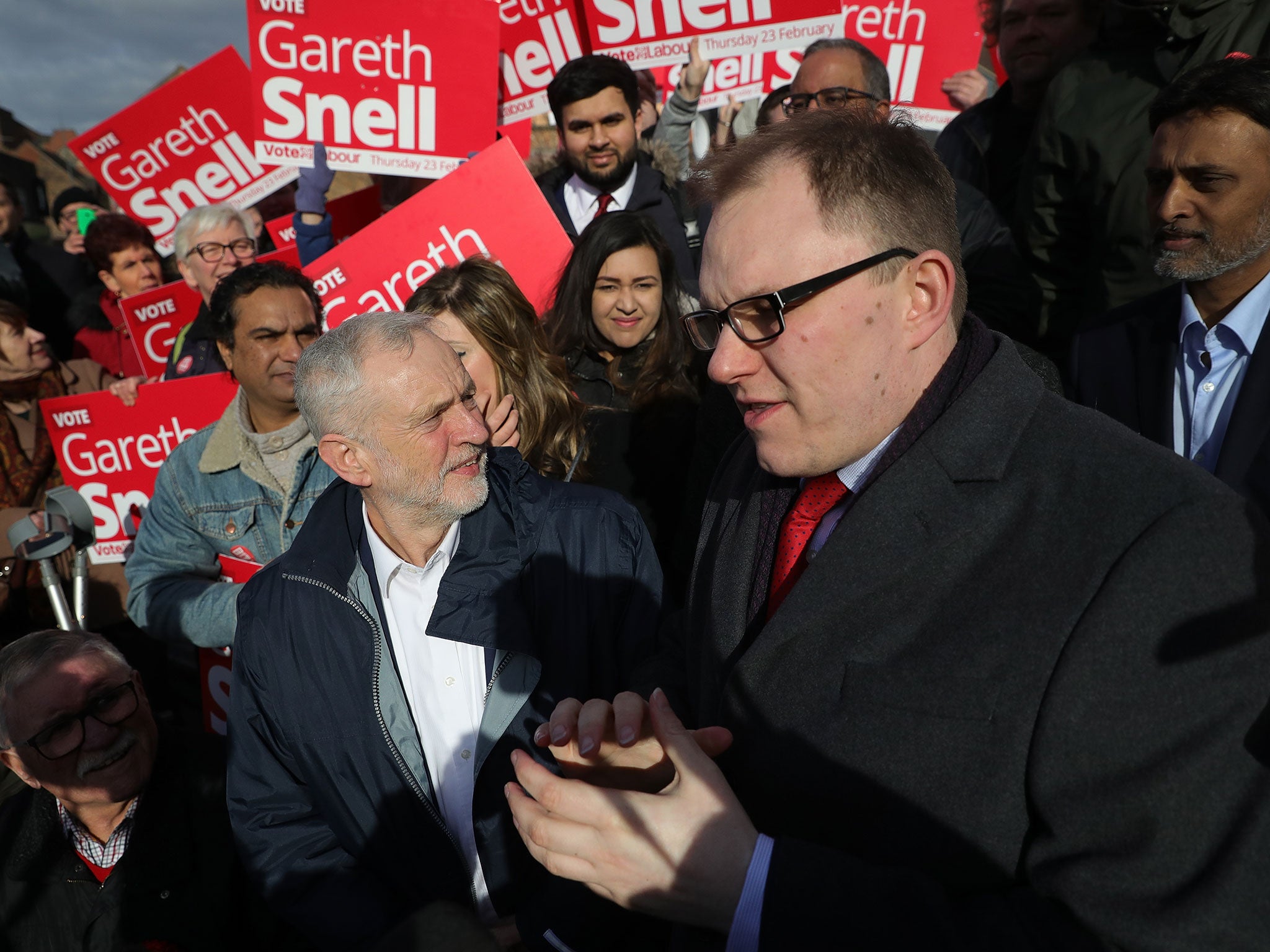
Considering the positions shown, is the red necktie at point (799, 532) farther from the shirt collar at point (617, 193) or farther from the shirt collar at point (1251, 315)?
the shirt collar at point (617, 193)

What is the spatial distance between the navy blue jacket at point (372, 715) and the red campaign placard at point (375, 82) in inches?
141

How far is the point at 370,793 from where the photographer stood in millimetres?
2408

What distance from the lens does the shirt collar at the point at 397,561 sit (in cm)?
259

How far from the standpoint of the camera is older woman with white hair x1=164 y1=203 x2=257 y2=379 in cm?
525

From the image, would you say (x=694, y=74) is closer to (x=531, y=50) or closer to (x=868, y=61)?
(x=531, y=50)

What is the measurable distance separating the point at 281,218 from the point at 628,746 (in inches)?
228

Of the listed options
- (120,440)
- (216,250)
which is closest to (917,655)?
(120,440)

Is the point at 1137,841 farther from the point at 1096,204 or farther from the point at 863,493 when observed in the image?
the point at 1096,204

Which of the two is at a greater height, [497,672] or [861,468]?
[861,468]

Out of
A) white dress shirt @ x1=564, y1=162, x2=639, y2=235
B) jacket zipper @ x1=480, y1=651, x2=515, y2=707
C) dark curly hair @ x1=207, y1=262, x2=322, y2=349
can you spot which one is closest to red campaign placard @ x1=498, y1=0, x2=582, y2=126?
white dress shirt @ x1=564, y1=162, x2=639, y2=235

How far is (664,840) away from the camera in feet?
4.48

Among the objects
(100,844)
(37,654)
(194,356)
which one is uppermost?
(194,356)

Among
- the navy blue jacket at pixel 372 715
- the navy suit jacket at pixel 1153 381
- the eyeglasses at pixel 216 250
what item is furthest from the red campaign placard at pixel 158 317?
the navy suit jacket at pixel 1153 381

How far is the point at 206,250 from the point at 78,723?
3.15 m
